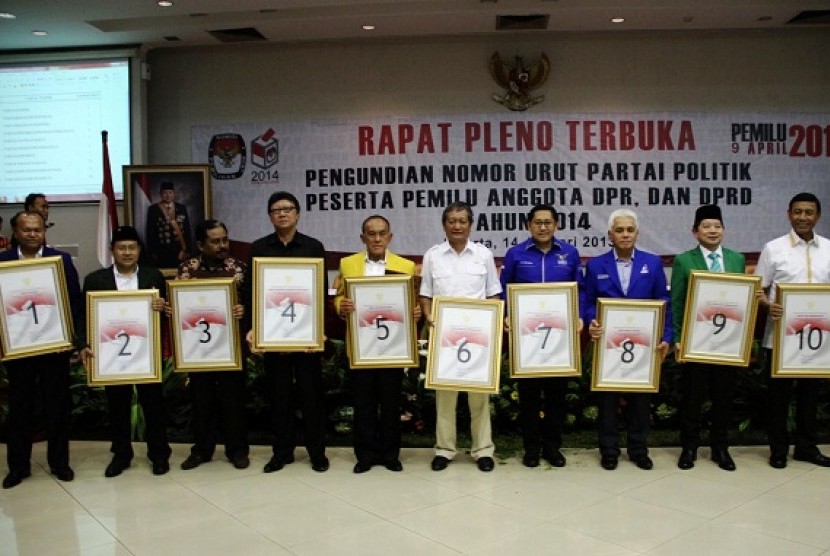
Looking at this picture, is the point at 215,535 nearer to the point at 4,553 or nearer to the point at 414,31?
the point at 4,553

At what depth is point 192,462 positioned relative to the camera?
3.79m

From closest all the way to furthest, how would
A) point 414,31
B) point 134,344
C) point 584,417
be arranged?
point 134,344
point 584,417
point 414,31

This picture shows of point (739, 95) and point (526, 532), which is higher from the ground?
point (739, 95)

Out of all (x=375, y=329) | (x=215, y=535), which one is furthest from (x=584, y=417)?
(x=215, y=535)

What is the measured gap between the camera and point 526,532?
285cm

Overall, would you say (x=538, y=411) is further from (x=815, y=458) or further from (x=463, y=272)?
(x=815, y=458)

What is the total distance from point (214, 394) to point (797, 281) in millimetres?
3194

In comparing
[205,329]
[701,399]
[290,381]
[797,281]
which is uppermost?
[797,281]

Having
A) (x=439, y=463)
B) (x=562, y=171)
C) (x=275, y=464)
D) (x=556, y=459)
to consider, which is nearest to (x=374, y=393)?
(x=439, y=463)

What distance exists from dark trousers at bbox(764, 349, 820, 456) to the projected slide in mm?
6007

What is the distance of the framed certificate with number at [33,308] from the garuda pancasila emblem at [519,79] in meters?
4.63

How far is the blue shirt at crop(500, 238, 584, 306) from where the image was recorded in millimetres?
3670

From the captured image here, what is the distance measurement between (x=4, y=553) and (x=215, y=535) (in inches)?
31.6

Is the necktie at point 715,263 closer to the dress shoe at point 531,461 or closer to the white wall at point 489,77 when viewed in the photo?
the dress shoe at point 531,461
